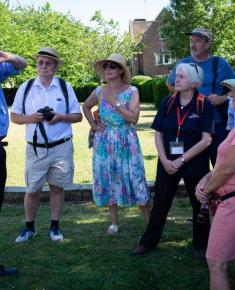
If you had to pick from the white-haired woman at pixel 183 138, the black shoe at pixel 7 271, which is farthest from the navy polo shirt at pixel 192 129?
the black shoe at pixel 7 271

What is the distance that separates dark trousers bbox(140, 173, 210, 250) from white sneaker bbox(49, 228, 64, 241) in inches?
39.5

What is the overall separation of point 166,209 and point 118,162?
3.05ft

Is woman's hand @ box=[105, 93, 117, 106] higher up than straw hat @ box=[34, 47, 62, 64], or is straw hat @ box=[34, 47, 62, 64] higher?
straw hat @ box=[34, 47, 62, 64]

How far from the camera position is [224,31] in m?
25.4

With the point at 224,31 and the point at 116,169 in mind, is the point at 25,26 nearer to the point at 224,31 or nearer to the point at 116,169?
the point at 224,31

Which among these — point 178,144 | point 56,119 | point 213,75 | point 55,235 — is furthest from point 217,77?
point 55,235

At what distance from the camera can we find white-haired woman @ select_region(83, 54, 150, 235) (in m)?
5.37

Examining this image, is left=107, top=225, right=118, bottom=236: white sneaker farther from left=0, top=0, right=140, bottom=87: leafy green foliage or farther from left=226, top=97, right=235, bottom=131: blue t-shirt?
left=0, top=0, right=140, bottom=87: leafy green foliage

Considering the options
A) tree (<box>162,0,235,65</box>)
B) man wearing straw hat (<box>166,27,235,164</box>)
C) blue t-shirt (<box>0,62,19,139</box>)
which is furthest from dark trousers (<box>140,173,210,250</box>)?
tree (<box>162,0,235,65</box>)

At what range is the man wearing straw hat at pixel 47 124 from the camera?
5.23m

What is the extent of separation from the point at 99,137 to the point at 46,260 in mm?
1512

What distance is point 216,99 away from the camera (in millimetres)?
5137

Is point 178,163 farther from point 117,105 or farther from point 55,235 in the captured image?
point 55,235

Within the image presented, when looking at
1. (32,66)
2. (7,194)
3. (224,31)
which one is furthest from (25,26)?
(7,194)
